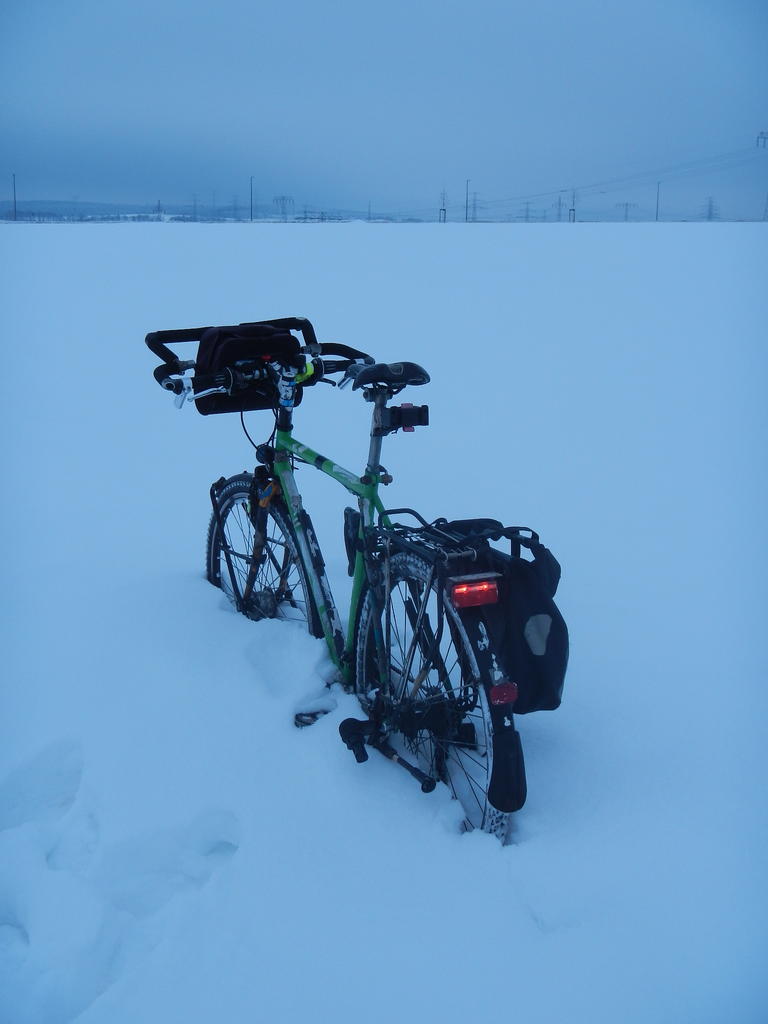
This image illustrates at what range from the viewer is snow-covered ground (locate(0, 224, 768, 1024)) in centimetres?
188

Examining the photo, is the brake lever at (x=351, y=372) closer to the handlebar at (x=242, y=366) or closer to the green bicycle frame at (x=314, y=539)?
the handlebar at (x=242, y=366)

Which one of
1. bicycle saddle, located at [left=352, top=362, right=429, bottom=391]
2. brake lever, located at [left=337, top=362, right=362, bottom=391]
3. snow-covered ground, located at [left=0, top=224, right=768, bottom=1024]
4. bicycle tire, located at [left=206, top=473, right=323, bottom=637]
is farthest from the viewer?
bicycle tire, located at [left=206, top=473, right=323, bottom=637]

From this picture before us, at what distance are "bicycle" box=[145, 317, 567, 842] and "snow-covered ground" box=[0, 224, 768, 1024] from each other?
130 millimetres

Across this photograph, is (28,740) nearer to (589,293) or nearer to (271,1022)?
(271,1022)

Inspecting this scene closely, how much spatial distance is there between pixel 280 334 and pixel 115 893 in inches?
70.8

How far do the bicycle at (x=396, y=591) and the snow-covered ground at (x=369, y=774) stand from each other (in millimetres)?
130

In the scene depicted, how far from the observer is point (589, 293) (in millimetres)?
11031

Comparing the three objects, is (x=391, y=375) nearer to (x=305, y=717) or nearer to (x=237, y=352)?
(x=237, y=352)

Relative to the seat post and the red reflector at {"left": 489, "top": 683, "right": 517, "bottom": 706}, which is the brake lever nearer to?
the seat post

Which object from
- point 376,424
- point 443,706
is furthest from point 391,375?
point 443,706

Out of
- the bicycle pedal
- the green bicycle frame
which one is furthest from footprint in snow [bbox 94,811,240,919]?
the green bicycle frame

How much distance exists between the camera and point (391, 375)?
2480mm

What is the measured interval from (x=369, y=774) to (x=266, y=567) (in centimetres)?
123

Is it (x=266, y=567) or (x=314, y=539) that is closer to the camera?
(x=314, y=539)
